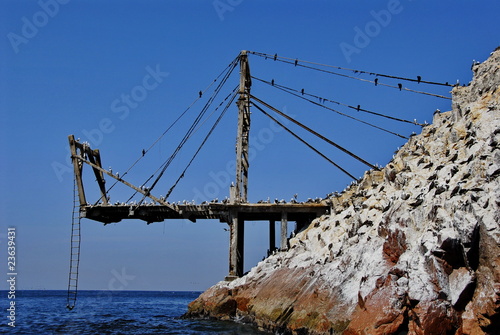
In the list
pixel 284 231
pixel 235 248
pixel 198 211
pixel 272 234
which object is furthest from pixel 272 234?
pixel 198 211

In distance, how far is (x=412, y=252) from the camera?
22969 millimetres

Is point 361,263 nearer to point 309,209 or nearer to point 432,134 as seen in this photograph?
point 432,134

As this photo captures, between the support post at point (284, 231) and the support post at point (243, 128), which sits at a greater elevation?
the support post at point (243, 128)

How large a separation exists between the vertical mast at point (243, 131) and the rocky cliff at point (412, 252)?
7788mm

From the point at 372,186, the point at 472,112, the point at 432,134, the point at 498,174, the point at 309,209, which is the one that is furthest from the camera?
the point at 309,209

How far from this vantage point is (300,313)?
1090 inches

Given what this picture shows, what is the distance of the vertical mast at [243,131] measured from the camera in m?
43.2

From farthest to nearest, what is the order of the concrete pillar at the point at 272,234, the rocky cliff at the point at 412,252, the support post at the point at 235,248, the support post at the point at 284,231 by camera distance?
1. the concrete pillar at the point at 272,234
2. the support post at the point at 235,248
3. the support post at the point at 284,231
4. the rocky cliff at the point at 412,252

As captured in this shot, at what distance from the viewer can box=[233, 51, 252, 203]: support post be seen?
44078 millimetres

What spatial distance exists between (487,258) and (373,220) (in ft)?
30.0

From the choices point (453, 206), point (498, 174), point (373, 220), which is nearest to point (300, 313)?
point (373, 220)

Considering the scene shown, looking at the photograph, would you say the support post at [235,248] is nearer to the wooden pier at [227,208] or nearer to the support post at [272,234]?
the wooden pier at [227,208]

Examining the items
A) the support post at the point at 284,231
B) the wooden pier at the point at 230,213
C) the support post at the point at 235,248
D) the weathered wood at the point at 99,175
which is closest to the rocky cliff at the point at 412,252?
the support post at the point at 284,231

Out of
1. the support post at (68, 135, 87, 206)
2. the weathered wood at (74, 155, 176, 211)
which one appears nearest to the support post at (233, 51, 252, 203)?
the weathered wood at (74, 155, 176, 211)
